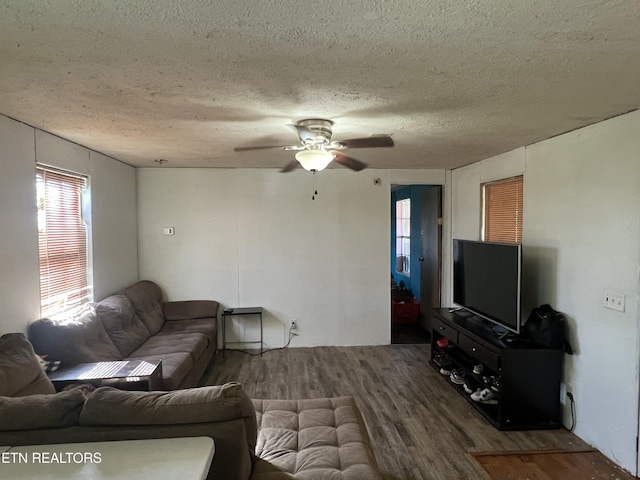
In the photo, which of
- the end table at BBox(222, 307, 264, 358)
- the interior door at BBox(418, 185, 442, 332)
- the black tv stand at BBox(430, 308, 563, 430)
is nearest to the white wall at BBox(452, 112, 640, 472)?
the black tv stand at BBox(430, 308, 563, 430)

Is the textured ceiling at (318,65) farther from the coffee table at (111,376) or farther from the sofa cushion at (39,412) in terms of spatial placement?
the coffee table at (111,376)

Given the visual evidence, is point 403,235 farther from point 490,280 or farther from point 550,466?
point 550,466

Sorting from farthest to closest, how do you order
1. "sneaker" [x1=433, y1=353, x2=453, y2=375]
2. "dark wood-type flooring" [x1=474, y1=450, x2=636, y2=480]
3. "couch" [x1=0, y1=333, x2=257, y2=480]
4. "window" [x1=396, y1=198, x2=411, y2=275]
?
1. "window" [x1=396, y1=198, x2=411, y2=275]
2. "sneaker" [x1=433, y1=353, x2=453, y2=375]
3. "dark wood-type flooring" [x1=474, y1=450, x2=636, y2=480]
4. "couch" [x1=0, y1=333, x2=257, y2=480]

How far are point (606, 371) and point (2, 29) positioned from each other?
374 centimetres

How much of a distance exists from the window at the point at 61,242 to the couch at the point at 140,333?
201mm

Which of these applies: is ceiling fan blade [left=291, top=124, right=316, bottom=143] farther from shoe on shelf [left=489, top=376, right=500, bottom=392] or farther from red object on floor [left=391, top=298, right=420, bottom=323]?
red object on floor [left=391, top=298, right=420, bottom=323]

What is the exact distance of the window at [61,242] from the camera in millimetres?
2740

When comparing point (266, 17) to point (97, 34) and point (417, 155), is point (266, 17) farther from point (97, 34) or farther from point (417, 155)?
point (417, 155)

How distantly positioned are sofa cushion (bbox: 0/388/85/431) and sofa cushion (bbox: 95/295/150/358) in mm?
1739

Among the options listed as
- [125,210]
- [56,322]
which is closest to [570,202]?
[56,322]

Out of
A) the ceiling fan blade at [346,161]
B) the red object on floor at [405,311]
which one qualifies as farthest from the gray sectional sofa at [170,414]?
Answer: the red object on floor at [405,311]

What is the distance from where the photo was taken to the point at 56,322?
8.50 ft

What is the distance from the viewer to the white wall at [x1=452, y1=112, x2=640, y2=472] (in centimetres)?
224

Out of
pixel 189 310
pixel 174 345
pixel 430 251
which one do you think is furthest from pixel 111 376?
pixel 430 251
